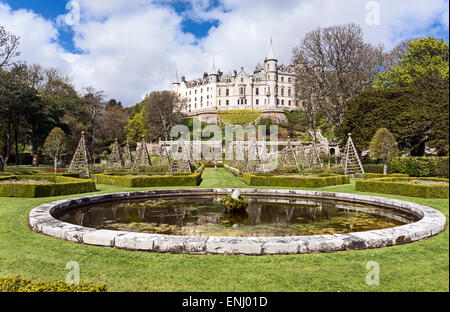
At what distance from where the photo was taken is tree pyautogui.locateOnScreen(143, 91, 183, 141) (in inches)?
2474

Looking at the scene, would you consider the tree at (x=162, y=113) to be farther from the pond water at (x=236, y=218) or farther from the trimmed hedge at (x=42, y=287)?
the trimmed hedge at (x=42, y=287)

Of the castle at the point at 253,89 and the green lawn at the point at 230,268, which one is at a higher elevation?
the castle at the point at 253,89

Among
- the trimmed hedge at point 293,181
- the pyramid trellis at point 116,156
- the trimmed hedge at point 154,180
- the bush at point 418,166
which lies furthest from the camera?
the pyramid trellis at point 116,156

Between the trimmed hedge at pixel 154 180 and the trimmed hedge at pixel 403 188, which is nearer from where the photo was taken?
the trimmed hedge at pixel 403 188

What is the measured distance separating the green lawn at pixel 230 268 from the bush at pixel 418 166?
17.3m

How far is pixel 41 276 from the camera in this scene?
4270mm

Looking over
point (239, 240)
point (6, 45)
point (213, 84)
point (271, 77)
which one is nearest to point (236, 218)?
point (239, 240)

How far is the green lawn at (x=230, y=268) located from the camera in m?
3.93

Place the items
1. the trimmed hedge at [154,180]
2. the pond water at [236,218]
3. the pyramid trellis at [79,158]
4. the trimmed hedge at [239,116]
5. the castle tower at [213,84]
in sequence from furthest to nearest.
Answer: the castle tower at [213,84], the trimmed hedge at [239,116], the pyramid trellis at [79,158], the trimmed hedge at [154,180], the pond water at [236,218]

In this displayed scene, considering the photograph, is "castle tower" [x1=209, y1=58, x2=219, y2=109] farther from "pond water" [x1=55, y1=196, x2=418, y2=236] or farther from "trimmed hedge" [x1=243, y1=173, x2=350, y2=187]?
"pond water" [x1=55, y1=196, x2=418, y2=236]

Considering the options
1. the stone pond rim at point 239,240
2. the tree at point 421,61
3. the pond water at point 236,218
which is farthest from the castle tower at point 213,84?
the stone pond rim at point 239,240

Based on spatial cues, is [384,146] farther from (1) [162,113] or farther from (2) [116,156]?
(1) [162,113]
